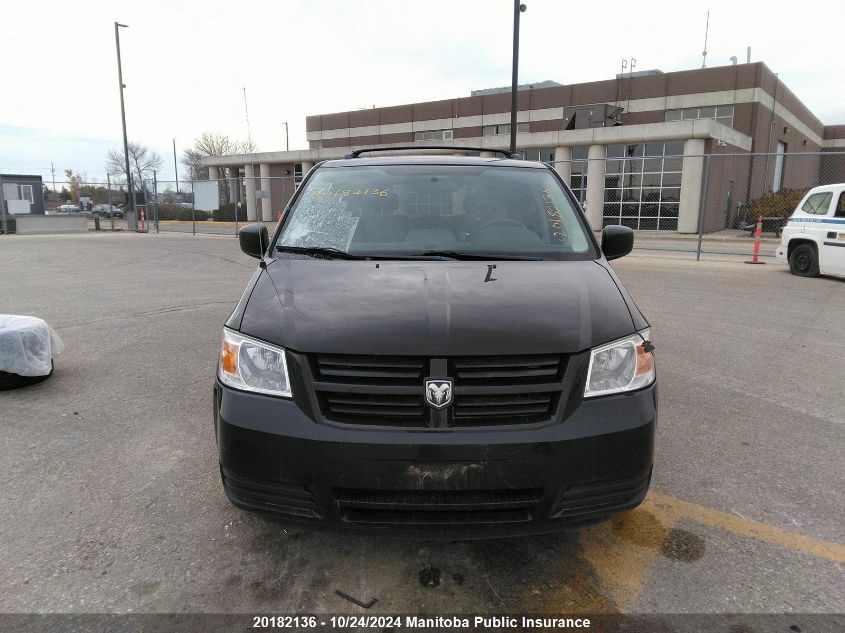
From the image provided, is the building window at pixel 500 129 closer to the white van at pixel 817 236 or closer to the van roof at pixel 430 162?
the white van at pixel 817 236

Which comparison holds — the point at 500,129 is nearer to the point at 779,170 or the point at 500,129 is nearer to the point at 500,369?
the point at 779,170

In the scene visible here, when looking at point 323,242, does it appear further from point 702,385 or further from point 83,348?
point 83,348

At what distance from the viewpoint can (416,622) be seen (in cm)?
221

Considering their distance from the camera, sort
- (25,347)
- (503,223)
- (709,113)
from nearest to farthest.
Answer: (503,223), (25,347), (709,113)

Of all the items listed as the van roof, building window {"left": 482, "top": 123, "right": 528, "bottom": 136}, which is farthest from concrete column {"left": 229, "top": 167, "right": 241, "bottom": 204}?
the van roof

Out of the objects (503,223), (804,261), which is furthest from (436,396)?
(804,261)

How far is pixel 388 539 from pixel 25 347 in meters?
3.86

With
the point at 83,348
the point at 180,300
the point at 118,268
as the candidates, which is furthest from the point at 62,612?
the point at 118,268

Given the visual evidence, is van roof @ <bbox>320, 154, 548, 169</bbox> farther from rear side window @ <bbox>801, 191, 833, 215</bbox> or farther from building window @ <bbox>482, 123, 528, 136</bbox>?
building window @ <bbox>482, 123, 528, 136</bbox>

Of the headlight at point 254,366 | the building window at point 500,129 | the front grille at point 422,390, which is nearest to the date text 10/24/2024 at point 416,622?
the front grille at point 422,390

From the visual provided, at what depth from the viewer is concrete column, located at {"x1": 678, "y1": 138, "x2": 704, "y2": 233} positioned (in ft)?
85.3

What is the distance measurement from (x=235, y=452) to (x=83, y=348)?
467 cm

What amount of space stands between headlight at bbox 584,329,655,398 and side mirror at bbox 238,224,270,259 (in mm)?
2115

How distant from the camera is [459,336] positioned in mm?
2279
